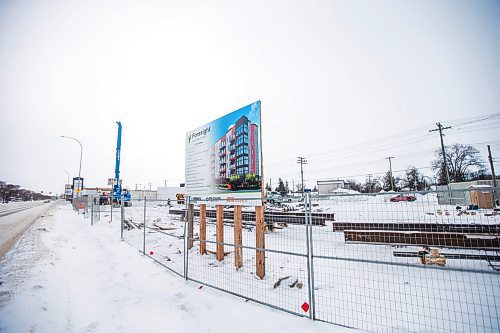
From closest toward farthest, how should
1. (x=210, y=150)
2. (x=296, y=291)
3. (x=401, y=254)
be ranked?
1. (x=296, y=291)
2. (x=401, y=254)
3. (x=210, y=150)

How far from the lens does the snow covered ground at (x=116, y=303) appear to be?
362 cm

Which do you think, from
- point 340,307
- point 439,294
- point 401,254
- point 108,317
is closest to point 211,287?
point 108,317

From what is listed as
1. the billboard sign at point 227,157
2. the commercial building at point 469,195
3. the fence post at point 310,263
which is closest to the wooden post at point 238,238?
the billboard sign at point 227,157

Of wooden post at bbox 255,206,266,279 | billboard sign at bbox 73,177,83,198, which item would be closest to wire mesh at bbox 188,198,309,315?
wooden post at bbox 255,206,266,279

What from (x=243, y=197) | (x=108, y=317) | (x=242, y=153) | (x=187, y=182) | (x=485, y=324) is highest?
(x=242, y=153)

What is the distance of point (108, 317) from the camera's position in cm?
390

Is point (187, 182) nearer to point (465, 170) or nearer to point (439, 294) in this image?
point (439, 294)

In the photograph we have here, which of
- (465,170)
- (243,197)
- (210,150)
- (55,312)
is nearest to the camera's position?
(55,312)

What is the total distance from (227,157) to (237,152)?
0.50 metres

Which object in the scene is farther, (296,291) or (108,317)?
(296,291)

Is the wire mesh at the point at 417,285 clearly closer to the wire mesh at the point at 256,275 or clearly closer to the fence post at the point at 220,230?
the wire mesh at the point at 256,275

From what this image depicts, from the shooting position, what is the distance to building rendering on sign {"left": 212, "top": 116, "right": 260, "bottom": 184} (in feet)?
20.5

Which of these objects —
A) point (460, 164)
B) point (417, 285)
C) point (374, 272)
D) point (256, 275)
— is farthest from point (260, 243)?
point (460, 164)

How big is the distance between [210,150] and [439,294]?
667 cm
